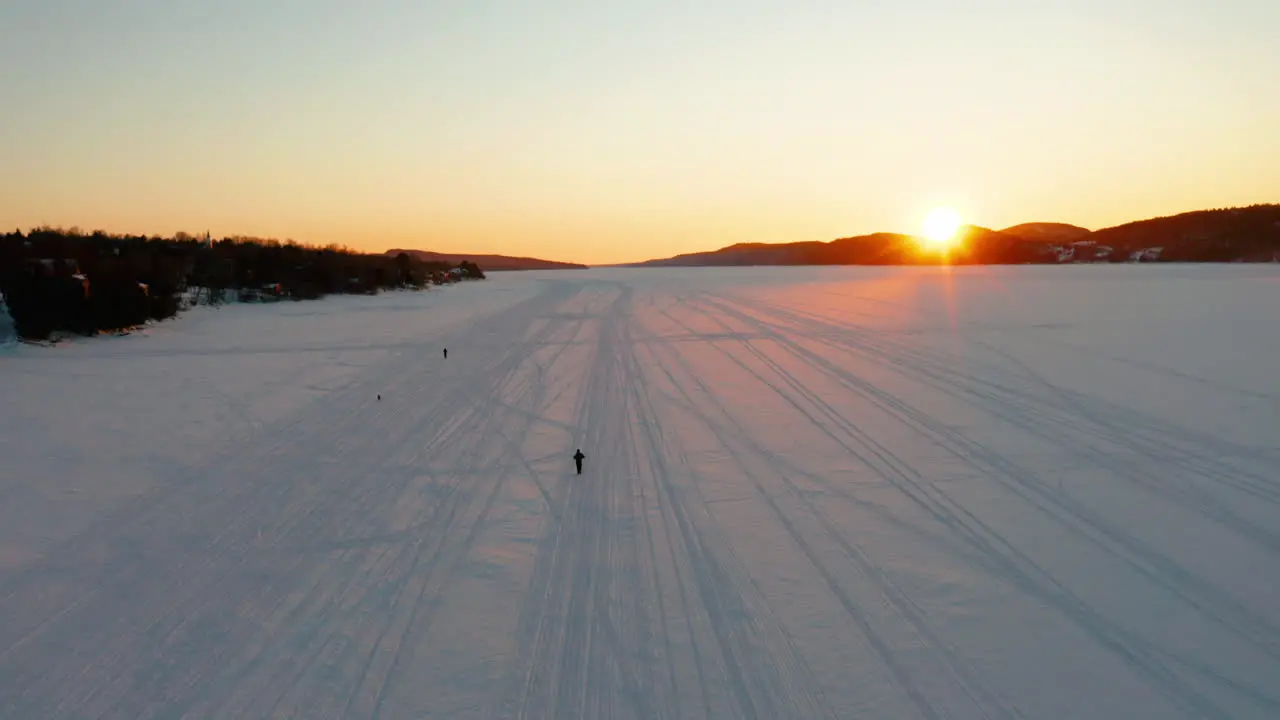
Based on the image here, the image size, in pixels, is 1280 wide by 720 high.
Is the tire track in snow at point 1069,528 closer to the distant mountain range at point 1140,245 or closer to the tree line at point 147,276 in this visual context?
the tree line at point 147,276

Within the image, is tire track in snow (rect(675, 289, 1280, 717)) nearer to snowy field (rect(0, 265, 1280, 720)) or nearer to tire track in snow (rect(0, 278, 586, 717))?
snowy field (rect(0, 265, 1280, 720))

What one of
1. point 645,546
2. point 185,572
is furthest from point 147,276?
point 645,546

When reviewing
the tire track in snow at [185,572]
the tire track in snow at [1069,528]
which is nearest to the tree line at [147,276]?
the tire track in snow at [185,572]


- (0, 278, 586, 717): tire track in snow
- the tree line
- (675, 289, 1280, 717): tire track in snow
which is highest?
the tree line

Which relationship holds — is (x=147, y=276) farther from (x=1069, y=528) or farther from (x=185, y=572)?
(x=1069, y=528)

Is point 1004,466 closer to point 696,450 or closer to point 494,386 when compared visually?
point 696,450

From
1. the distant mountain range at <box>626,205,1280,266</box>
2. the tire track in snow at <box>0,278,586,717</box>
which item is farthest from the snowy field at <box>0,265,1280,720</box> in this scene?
the distant mountain range at <box>626,205,1280,266</box>
